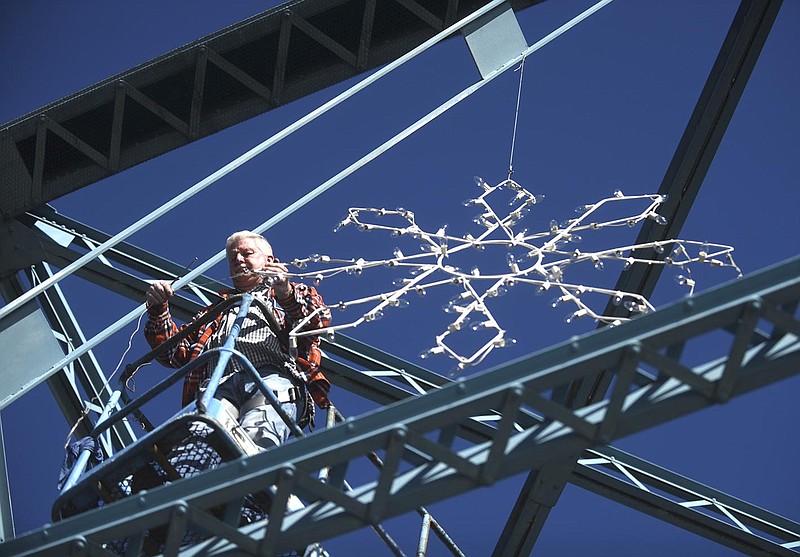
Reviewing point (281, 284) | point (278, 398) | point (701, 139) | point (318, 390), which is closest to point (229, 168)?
point (281, 284)

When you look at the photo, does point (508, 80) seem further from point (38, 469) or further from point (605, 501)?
point (38, 469)

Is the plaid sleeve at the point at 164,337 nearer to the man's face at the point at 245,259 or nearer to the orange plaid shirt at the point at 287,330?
the orange plaid shirt at the point at 287,330

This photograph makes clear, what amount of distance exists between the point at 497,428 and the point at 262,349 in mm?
2267

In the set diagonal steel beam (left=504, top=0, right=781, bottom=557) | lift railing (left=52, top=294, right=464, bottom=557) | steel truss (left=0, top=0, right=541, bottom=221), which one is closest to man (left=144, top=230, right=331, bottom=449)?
lift railing (left=52, top=294, right=464, bottom=557)

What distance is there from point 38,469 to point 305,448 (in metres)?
9.40

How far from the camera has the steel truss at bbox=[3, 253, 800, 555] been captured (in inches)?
212

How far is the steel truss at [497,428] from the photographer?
5.38 meters

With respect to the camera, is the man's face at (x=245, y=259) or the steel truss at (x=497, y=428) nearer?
the steel truss at (x=497, y=428)

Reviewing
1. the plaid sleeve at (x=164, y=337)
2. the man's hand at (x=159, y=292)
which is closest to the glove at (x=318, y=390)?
the plaid sleeve at (x=164, y=337)

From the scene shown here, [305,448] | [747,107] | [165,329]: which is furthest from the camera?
[747,107]

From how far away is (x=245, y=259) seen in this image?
815 centimetres

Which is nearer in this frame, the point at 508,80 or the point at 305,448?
the point at 305,448

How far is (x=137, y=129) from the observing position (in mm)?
9648

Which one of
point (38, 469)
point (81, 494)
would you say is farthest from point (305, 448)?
point (38, 469)
